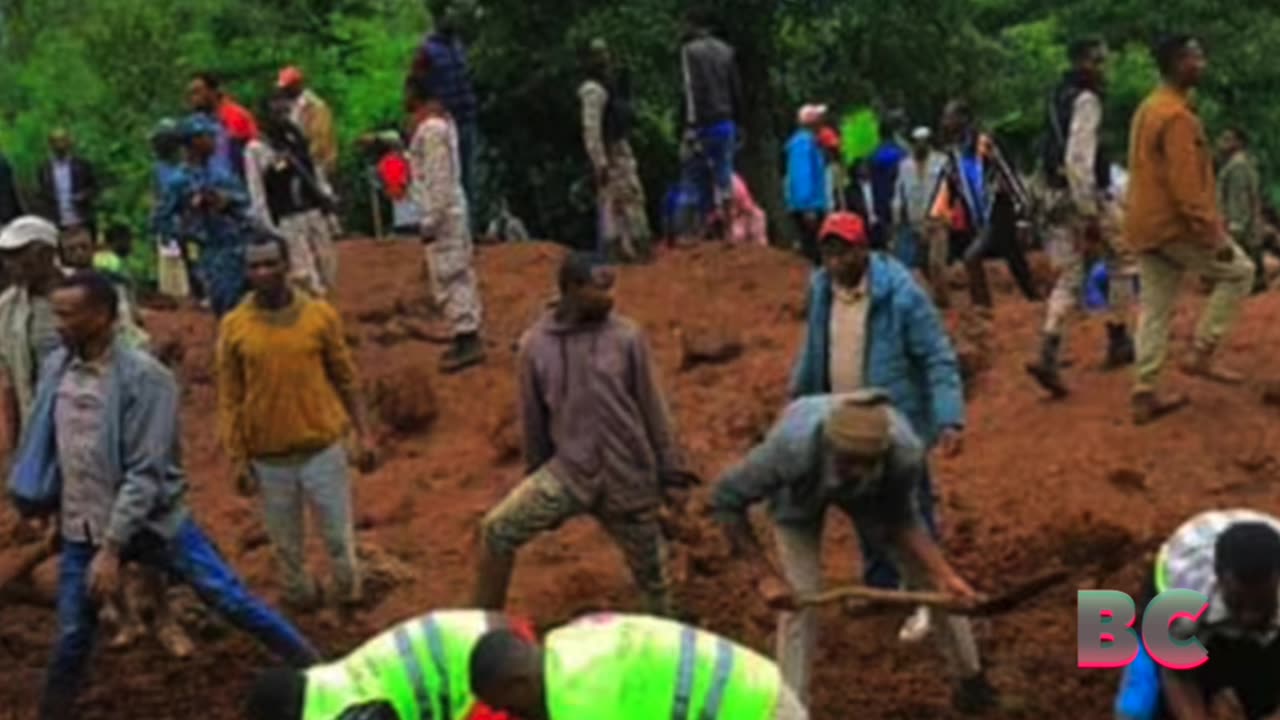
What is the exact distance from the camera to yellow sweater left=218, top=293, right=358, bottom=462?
9.84m

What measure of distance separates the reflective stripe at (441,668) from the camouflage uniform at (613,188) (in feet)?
29.6

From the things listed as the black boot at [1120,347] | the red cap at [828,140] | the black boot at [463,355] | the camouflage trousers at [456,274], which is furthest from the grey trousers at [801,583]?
the red cap at [828,140]

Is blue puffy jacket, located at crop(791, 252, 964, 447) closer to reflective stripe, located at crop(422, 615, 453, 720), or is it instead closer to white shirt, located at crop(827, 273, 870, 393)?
white shirt, located at crop(827, 273, 870, 393)

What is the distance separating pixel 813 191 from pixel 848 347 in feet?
23.9

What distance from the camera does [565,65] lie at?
68.4 ft

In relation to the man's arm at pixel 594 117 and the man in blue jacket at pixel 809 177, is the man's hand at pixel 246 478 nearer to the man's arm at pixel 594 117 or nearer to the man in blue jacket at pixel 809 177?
the man's arm at pixel 594 117

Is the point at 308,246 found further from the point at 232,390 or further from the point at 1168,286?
the point at 1168,286

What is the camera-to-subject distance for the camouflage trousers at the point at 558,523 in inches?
362

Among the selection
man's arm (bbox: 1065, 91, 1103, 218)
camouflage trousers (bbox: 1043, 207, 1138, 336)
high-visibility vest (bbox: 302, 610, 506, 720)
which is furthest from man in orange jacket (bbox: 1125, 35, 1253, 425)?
high-visibility vest (bbox: 302, 610, 506, 720)

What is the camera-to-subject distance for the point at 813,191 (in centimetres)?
1642

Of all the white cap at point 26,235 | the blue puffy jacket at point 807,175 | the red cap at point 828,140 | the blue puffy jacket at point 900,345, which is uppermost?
the white cap at point 26,235

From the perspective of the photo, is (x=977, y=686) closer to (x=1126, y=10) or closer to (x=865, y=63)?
(x=865, y=63)

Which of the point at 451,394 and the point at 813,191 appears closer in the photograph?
the point at 451,394

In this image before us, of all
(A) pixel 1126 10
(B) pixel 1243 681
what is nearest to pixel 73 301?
(B) pixel 1243 681
